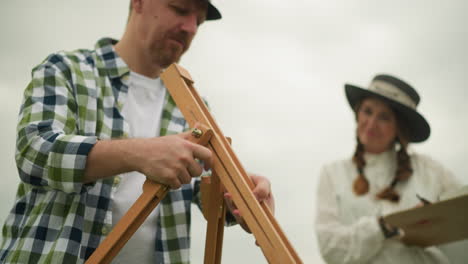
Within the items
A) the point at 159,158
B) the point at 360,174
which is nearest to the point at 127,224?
the point at 159,158

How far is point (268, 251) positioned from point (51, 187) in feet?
2.27

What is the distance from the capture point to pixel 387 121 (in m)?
3.28

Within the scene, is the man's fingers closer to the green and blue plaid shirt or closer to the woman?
the green and blue plaid shirt

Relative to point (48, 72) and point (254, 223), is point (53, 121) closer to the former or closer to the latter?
point (48, 72)

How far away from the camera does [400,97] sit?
3.38m

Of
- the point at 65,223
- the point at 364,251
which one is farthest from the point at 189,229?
the point at 364,251

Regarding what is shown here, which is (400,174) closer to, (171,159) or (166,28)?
(166,28)

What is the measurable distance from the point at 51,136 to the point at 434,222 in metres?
2.17

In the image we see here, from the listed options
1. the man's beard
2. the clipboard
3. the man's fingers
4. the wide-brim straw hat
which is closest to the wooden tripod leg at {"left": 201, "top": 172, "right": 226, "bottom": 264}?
the man's fingers

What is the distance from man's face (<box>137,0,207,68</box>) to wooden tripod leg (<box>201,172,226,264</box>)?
687mm

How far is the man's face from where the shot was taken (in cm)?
177

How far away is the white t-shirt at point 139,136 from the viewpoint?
62.0 inches

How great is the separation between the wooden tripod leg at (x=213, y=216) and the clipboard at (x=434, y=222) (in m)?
1.43

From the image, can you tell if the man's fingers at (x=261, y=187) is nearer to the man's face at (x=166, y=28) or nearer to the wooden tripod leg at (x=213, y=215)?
the wooden tripod leg at (x=213, y=215)
